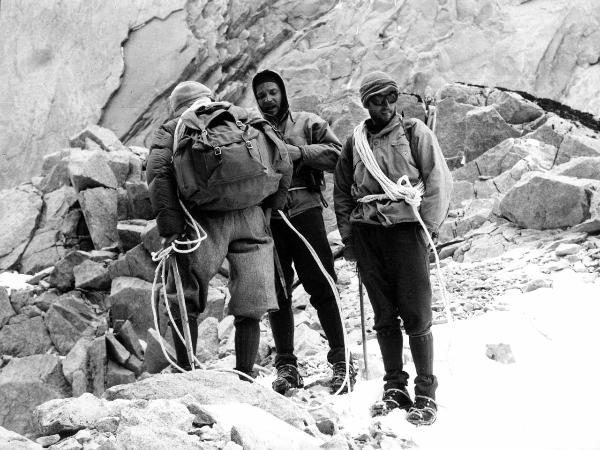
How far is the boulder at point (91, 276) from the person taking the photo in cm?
1377

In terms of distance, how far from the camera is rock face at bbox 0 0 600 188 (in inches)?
985

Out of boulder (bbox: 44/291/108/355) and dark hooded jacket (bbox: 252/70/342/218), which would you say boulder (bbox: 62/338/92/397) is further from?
dark hooded jacket (bbox: 252/70/342/218)

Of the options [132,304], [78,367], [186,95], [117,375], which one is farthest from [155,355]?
[186,95]

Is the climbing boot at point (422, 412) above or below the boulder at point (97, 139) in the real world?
below

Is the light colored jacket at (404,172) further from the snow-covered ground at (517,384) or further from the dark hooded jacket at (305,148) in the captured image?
the snow-covered ground at (517,384)

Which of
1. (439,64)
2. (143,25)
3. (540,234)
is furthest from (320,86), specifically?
(540,234)

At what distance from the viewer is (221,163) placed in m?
4.61

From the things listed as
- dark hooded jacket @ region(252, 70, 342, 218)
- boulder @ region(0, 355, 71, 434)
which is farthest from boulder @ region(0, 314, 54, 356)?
dark hooded jacket @ region(252, 70, 342, 218)

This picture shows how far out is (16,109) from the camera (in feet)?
83.6

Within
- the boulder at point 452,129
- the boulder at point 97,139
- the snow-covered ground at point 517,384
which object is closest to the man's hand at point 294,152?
the snow-covered ground at point 517,384

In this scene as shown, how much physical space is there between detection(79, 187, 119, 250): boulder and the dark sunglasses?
10805mm

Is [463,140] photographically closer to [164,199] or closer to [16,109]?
[164,199]

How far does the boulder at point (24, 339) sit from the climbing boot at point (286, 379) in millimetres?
9055

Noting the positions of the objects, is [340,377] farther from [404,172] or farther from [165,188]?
[165,188]
